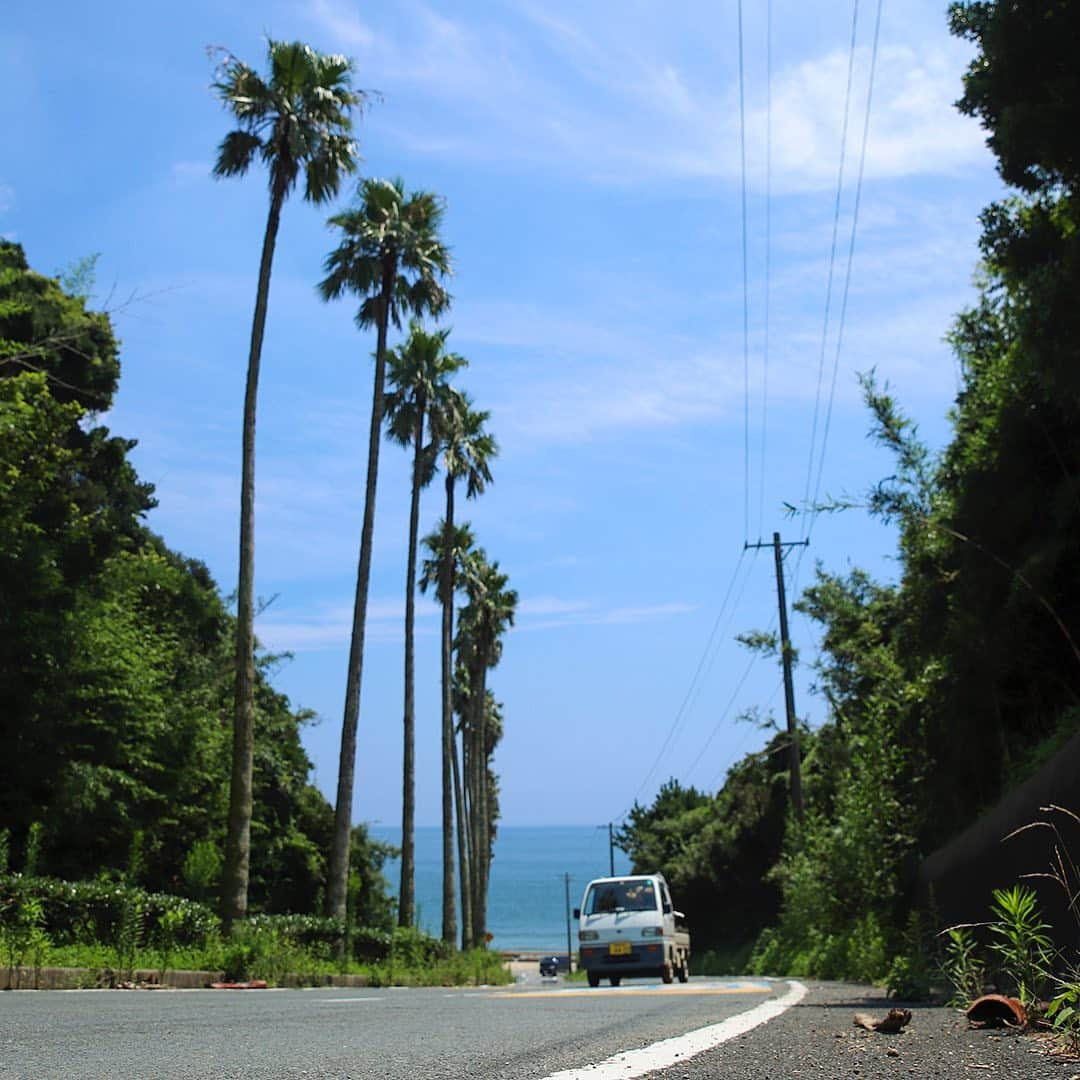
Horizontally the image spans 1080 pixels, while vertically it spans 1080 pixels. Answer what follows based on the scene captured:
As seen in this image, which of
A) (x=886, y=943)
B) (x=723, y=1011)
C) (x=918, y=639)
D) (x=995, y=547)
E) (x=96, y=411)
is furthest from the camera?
(x=96, y=411)

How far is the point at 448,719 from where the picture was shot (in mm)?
39562

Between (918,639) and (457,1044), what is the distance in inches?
525

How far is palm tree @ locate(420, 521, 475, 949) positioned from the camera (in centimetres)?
3866

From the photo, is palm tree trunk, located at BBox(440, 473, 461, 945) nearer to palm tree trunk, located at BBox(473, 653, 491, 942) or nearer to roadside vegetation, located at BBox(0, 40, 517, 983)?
roadside vegetation, located at BBox(0, 40, 517, 983)

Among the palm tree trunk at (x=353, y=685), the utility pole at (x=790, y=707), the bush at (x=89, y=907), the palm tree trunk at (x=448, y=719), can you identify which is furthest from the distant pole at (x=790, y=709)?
the bush at (x=89, y=907)

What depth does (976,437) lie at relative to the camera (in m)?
14.7

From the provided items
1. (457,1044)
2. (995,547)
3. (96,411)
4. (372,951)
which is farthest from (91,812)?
(457,1044)

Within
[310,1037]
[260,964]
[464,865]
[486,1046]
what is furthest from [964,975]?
[464,865]

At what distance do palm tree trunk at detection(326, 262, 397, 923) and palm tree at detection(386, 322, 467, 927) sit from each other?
18.4ft

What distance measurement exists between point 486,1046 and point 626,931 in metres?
18.3

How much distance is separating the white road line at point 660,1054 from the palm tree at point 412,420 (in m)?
27.7

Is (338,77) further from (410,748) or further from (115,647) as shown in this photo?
(410,748)

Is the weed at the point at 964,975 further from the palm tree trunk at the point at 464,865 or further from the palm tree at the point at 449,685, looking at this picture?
the palm tree trunk at the point at 464,865

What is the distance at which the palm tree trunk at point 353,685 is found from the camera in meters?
26.0
